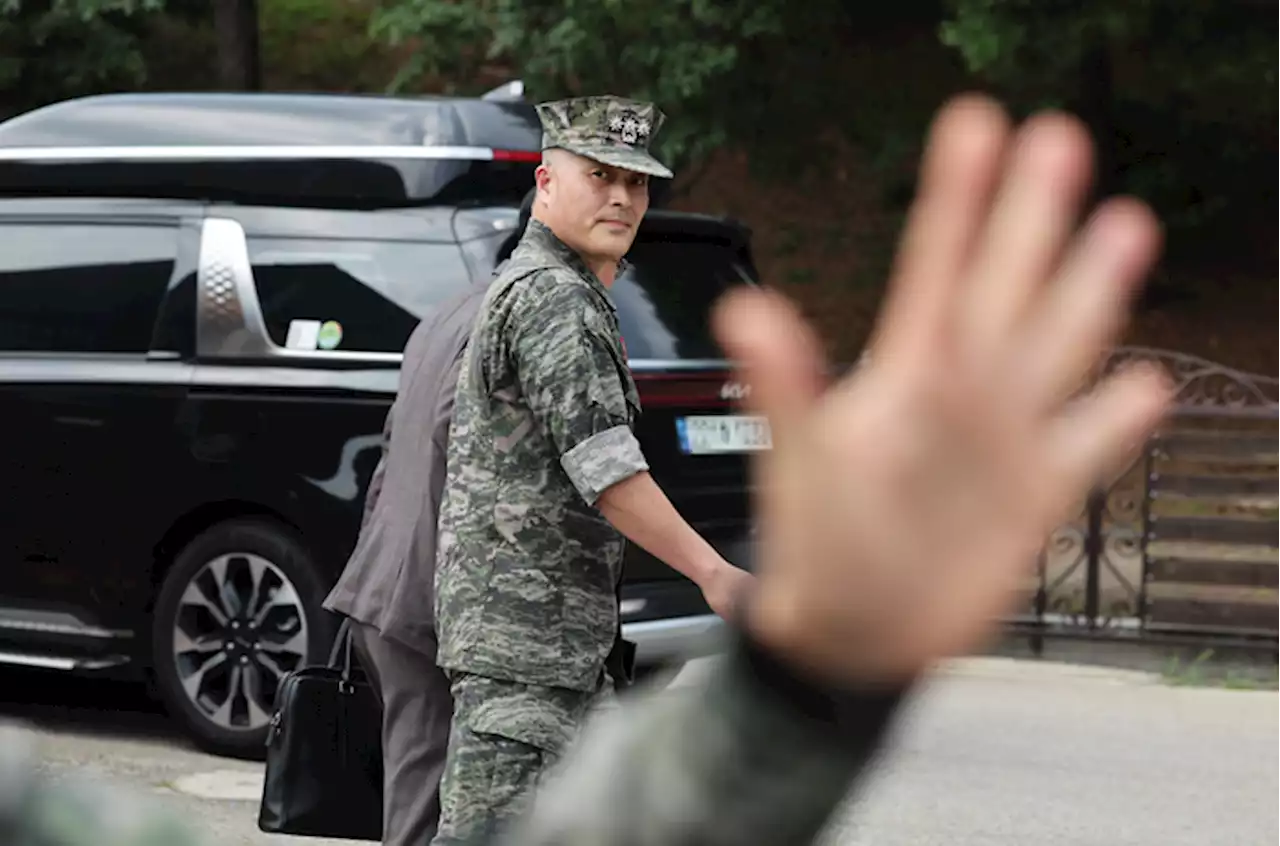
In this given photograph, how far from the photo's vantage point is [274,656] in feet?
23.7

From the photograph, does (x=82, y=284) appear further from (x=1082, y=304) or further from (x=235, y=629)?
(x=1082, y=304)

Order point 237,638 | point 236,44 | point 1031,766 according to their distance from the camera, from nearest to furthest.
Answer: point 237,638 < point 1031,766 < point 236,44

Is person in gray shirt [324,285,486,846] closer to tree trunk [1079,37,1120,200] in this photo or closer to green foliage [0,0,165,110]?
tree trunk [1079,37,1120,200]

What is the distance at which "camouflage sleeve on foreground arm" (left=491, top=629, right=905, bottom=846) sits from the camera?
1015mm

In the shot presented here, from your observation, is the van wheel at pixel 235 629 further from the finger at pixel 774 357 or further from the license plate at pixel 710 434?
the finger at pixel 774 357

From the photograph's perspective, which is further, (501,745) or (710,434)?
(710,434)

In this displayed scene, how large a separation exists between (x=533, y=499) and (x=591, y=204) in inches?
20.3

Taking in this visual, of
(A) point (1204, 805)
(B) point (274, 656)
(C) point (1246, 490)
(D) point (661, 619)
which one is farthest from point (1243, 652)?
(B) point (274, 656)

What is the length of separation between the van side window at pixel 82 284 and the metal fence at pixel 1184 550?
4.51m

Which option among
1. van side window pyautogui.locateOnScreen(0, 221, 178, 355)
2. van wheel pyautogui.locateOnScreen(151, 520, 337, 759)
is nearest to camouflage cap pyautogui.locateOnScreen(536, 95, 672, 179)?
van wheel pyautogui.locateOnScreen(151, 520, 337, 759)

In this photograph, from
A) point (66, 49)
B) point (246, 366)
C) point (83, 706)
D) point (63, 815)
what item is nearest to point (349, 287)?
point (246, 366)

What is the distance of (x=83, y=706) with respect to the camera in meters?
8.35

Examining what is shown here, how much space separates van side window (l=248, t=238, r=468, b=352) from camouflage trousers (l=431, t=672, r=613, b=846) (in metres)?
3.75

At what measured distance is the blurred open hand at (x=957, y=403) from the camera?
0.92 m
